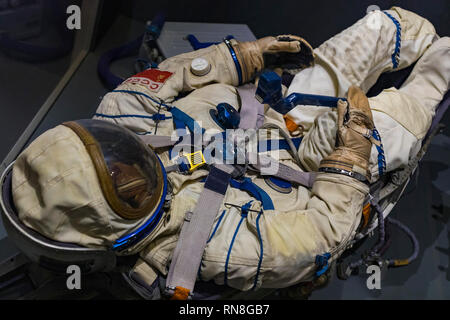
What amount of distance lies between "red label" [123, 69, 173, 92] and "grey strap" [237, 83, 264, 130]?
0.82 feet

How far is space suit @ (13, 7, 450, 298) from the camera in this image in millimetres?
810

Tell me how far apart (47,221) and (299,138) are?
2.74ft

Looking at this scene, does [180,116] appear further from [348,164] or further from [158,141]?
[348,164]

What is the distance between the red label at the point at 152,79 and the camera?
1253 millimetres

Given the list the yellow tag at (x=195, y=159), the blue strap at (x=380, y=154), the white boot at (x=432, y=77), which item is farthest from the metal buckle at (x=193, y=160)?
the white boot at (x=432, y=77)

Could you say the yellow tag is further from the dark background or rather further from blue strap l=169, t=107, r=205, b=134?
the dark background

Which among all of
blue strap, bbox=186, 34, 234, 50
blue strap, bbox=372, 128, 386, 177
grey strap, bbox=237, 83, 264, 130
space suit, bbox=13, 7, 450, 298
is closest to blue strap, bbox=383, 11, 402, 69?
space suit, bbox=13, 7, 450, 298

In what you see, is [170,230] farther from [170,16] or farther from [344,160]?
[170,16]

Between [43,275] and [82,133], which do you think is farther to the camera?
[43,275]

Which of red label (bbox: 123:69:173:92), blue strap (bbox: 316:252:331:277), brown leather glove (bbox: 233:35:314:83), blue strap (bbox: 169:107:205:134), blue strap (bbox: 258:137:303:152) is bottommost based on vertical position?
blue strap (bbox: 316:252:331:277)

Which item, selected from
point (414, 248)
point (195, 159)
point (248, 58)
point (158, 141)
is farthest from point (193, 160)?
point (414, 248)

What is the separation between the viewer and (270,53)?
4.75 ft

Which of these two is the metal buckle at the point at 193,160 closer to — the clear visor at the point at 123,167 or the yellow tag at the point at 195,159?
the yellow tag at the point at 195,159
